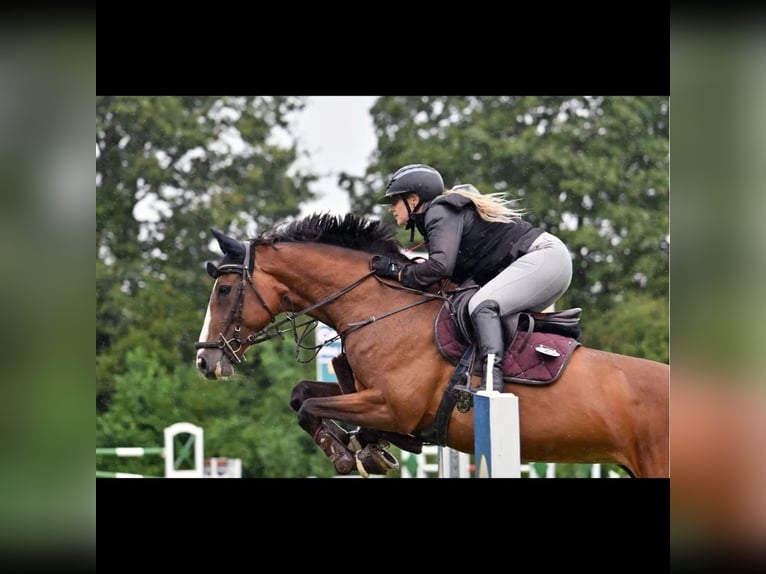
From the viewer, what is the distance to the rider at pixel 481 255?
539 cm

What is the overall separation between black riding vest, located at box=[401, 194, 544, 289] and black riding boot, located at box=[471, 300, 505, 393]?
0.32m

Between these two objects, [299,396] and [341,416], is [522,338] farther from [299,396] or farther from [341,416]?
[299,396]

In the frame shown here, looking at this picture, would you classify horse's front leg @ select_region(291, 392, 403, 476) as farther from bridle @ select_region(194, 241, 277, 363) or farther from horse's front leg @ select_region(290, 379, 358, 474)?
bridle @ select_region(194, 241, 277, 363)

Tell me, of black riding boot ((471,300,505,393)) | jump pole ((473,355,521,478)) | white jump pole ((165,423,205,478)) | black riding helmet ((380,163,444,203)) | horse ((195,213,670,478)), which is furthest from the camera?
white jump pole ((165,423,205,478))

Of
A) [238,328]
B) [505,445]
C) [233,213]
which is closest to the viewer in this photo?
[505,445]

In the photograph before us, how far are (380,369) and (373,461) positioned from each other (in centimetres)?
52

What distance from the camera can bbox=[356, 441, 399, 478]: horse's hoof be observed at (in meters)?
5.67

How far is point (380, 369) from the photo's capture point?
5598mm

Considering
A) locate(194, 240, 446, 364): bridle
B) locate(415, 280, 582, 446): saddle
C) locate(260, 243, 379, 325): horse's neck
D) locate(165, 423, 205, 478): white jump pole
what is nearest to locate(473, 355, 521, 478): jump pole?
locate(415, 280, 582, 446): saddle
